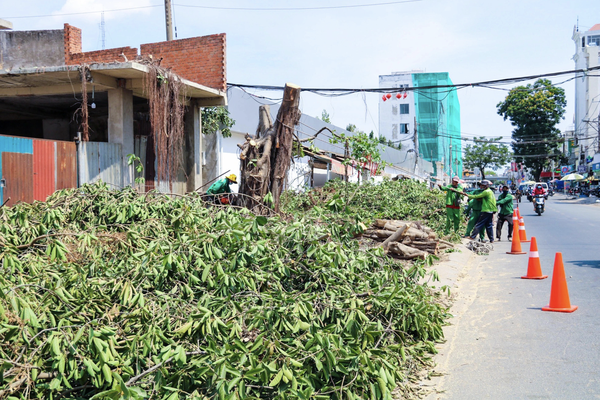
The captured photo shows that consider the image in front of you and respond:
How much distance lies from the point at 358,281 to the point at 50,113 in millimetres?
14359

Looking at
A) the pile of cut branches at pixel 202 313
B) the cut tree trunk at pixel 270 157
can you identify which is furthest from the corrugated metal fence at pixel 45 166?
the pile of cut branches at pixel 202 313

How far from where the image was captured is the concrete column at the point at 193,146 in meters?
14.5

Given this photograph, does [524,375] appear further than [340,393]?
Yes

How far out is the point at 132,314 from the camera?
12.9 feet

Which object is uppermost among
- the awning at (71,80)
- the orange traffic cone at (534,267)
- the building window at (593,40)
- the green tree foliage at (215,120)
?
the building window at (593,40)

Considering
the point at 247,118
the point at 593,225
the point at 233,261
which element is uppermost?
the point at 247,118

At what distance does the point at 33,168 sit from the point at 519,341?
8.96 meters

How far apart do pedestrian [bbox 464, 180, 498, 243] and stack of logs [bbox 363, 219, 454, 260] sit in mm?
2823

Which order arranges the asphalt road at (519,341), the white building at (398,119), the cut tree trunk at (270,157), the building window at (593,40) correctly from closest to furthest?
the asphalt road at (519,341) < the cut tree trunk at (270,157) < the white building at (398,119) < the building window at (593,40)

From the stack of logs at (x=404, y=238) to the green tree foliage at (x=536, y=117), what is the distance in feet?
166

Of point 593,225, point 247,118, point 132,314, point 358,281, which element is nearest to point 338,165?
point 247,118

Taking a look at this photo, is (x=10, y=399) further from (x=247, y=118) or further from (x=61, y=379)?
(x=247, y=118)

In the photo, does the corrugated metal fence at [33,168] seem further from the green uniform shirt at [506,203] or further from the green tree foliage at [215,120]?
the green uniform shirt at [506,203]

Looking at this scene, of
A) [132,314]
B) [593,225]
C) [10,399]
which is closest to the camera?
[10,399]
